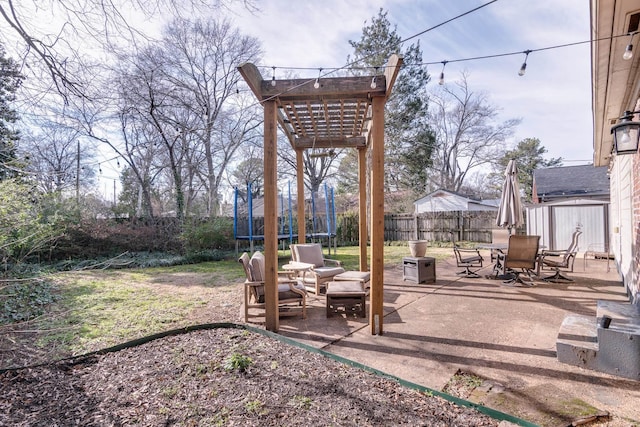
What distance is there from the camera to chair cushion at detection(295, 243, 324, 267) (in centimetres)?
576

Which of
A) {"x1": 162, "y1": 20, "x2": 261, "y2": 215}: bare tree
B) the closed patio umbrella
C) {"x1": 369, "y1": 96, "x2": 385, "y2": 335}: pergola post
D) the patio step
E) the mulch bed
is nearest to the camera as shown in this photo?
the mulch bed

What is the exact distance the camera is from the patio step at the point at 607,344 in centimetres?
246

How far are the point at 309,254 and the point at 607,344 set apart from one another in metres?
4.06

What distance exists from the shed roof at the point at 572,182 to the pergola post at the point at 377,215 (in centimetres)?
1497

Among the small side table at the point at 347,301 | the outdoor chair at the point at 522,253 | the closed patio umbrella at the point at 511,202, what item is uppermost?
the closed patio umbrella at the point at 511,202

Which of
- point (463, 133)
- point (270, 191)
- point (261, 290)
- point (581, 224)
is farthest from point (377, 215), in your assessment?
point (463, 133)

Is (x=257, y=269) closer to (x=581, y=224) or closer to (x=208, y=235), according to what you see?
(x=208, y=235)

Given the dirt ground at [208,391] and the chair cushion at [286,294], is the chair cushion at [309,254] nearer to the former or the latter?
the chair cushion at [286,294]

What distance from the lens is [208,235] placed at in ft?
35.4

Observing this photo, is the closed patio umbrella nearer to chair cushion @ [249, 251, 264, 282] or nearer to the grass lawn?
the grass lawn

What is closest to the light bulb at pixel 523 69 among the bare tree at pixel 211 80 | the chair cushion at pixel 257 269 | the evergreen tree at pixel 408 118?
the chair cushion at pixel 257 269

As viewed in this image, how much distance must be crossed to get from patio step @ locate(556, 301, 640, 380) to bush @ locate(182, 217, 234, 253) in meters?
9.69

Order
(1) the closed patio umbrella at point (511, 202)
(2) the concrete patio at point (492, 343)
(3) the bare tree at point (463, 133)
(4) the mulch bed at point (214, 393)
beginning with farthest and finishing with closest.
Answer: (3) the bare tree at point (463, 133) < (1) the closed patio umbrella at point (511, 202) < (2) the concrete patio at point (492, 343) < (4) the mulch bed at point (214, 393)

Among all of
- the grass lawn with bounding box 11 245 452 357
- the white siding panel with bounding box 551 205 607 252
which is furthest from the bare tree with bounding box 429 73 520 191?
the grass lawn with bounding box 11 245 452 357
